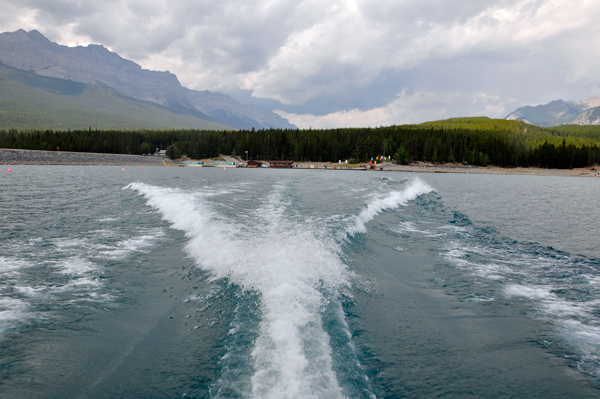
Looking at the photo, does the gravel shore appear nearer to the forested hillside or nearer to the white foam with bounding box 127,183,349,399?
the forested hillside

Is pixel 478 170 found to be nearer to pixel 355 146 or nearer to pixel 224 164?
pixel 355 146

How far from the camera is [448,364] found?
4.72 metres

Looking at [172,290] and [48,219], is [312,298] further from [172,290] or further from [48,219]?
[48,219]

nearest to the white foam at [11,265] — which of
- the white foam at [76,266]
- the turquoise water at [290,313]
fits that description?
the turquoise water at [290,313]

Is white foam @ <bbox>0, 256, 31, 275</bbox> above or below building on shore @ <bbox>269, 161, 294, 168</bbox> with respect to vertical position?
below

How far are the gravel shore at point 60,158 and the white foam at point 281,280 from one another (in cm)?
9489

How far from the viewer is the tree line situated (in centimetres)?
12038

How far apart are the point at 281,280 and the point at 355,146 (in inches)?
5106

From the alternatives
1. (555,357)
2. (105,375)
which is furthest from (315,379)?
(555,357)

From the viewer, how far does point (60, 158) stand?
8856cm

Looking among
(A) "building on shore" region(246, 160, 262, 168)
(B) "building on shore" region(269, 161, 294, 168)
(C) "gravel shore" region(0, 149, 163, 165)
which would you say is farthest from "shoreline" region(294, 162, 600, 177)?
(C) "gravel shore" region(0, 149, 163, 165)

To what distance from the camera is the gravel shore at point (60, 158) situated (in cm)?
8006

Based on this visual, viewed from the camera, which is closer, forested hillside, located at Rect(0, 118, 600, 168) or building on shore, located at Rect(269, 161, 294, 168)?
building on shore, located at Rect(269, 161, 294, 168)

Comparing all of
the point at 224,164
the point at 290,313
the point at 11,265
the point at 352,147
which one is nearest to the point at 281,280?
the point at 290,313
